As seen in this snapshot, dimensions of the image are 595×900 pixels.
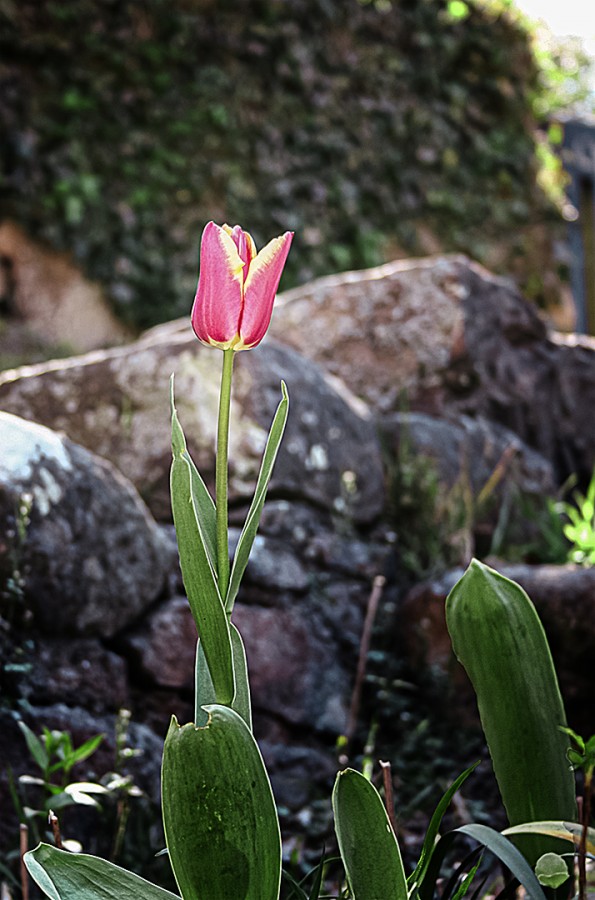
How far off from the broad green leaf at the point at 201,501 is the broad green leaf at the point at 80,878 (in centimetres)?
30

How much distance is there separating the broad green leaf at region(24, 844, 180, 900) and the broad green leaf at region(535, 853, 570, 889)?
15.7 inches

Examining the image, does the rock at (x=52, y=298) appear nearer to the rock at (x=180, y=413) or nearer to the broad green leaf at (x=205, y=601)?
the rock at (x=180, y=413)

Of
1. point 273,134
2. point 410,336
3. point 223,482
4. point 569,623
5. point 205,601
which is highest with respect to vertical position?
point 273,134

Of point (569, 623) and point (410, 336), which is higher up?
point (410, 336)

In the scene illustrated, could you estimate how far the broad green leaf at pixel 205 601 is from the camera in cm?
95

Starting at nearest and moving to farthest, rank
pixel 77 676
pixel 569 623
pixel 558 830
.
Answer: pixel 558 830
pixel 77 676
pixel 569 623

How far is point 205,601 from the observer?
0.96 meters

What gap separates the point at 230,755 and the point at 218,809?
50 mm

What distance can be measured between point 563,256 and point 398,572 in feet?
15.5

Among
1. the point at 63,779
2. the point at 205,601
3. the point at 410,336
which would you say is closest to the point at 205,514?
the point at 205,601

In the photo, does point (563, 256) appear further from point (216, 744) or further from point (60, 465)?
point (216, 744)

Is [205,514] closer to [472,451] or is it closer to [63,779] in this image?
[63,779]

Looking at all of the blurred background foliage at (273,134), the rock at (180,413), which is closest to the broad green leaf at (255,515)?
the rock at (180,413)

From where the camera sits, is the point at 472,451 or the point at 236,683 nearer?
the point at 236,683
